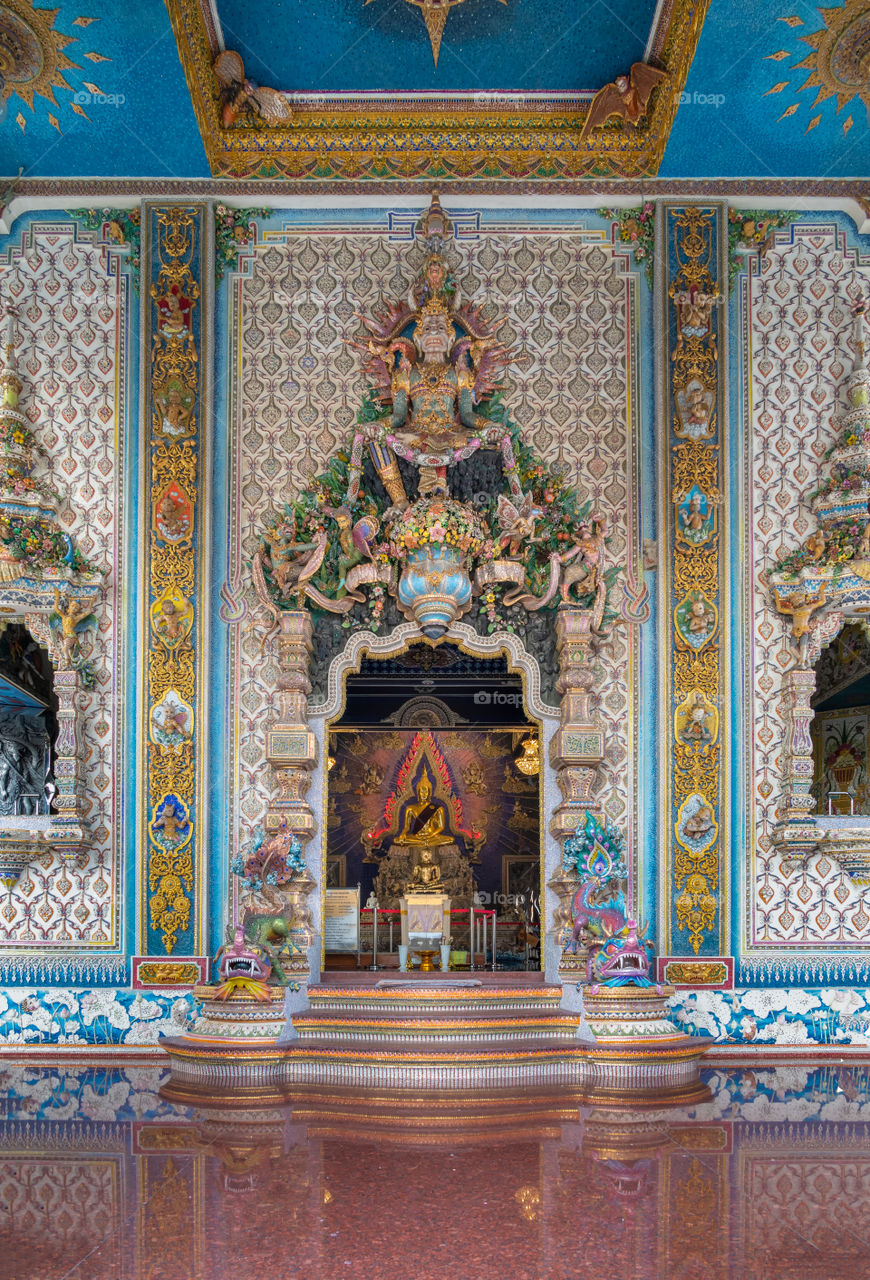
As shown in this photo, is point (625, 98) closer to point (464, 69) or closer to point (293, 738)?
point (464, 69)

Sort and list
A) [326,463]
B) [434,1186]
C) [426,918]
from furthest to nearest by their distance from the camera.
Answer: [426,918] → [326,463] → [434,1186]

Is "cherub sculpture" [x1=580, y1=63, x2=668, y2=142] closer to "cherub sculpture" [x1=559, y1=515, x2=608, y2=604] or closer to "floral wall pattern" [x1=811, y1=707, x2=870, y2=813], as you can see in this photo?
"cherub sculpture" [x1=559, y1=515, x2=608, y2=604]

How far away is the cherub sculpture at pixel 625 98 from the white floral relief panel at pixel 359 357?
1.01m

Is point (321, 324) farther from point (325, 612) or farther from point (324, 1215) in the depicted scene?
point (324, 1215)

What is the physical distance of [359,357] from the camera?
34.8ft

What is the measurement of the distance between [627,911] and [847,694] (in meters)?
2.94

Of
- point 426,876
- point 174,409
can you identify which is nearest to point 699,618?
point 426,876

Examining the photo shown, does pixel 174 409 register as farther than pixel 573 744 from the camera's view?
Yes

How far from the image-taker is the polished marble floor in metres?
4.31

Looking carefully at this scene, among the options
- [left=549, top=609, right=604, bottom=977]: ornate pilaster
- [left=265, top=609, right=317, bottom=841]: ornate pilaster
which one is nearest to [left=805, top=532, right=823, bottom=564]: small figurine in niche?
[left=549, top=609, right=604, bottom=977]: ornate pilaster

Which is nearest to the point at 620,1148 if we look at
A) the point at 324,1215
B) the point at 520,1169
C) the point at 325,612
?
the point at 520,1169

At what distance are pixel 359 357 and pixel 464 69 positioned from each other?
2607mm

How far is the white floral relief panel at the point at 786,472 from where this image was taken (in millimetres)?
9906

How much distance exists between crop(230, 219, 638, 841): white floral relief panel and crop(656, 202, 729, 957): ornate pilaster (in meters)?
0.41
